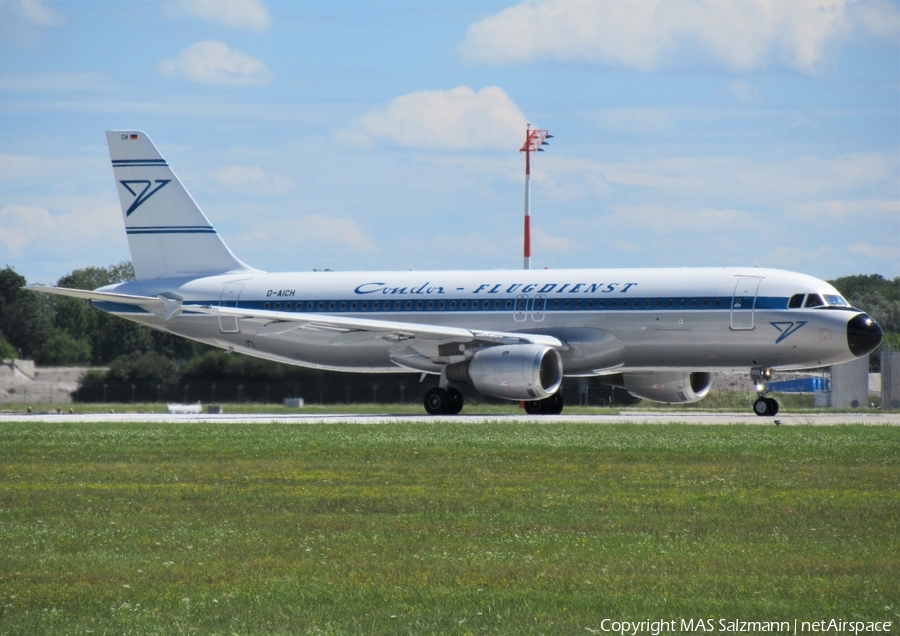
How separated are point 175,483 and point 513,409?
23.3 m

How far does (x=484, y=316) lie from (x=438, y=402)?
2.67m

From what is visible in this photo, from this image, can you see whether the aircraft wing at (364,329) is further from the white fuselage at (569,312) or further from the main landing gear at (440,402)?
the main landing gear at (440,402)

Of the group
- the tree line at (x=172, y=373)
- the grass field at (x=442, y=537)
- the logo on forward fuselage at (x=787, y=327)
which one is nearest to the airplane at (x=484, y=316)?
the logo on forward fuselage at (x=787, y=327)

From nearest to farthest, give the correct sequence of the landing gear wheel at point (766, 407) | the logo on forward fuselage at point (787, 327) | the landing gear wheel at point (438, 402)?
1. the logo on forward fuselage at point (787, 327)
2. the landing gear wheel at point (766, 407)
3. the landing gear wheel at point (438, 402)

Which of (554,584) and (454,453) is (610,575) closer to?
(554,584)

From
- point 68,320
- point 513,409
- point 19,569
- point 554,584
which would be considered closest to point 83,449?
point 19,569

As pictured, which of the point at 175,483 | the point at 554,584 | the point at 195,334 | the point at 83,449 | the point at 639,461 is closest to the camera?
the point at 554,584

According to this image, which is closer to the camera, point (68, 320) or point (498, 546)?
point (498, 546)

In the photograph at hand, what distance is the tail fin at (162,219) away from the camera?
38344 mm

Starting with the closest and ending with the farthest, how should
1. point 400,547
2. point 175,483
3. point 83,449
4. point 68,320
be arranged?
point 400,547 < point 175,483 < point 83,449 < point 68,320

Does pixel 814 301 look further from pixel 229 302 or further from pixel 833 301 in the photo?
pixel 229 302

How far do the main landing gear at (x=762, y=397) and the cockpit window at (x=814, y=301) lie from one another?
203cm

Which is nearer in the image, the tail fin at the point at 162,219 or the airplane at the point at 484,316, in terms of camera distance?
the airplane at the point at 484,316

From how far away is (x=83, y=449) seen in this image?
20922 mm
